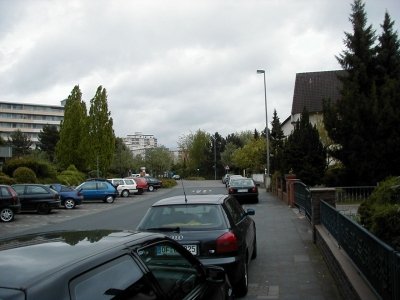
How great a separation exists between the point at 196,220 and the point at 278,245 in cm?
543

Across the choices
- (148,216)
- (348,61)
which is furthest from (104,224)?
(348,61)

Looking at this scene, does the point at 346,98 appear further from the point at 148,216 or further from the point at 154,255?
the point at 154,255

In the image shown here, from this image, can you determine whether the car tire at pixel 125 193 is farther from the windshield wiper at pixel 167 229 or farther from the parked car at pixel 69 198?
the windshield wiper at pixel 167 229

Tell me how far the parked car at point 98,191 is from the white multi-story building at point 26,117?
104 metres

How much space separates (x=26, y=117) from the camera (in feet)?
463

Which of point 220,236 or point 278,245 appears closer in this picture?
point 220,236

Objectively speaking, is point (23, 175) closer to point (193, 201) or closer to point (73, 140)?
point (73, 140)

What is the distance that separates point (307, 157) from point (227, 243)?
76.1ft

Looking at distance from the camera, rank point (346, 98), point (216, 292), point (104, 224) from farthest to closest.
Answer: point (346, 98), point (104, 224), point (216, 292)

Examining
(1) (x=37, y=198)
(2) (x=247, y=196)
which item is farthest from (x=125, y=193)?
(1) (x=37, y=198)

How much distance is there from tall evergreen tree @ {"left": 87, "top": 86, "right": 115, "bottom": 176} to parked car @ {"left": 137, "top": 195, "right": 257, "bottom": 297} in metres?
48.9

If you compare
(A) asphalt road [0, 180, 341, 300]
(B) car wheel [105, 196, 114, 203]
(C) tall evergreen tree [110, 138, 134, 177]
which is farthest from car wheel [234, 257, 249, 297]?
(C) tall evergreen tree [110, 138, 134, 177]

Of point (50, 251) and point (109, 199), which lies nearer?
point (50, 251)

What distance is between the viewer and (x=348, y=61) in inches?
1164
